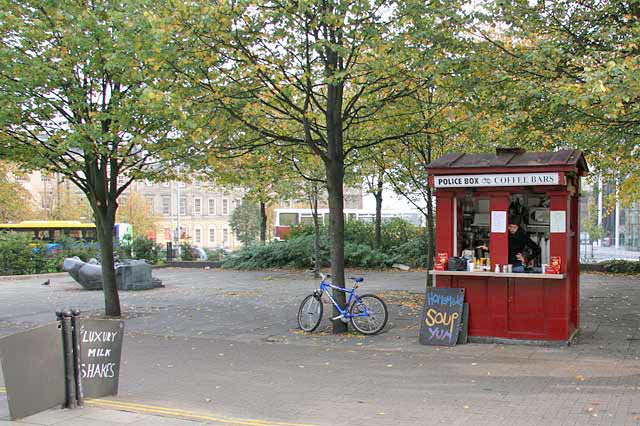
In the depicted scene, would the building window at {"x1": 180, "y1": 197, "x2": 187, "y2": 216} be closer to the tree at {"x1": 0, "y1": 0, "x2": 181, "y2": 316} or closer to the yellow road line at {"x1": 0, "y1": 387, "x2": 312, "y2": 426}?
the tree at {"x1": 0, "y1": 0, "x2": 181, "y2": 316}

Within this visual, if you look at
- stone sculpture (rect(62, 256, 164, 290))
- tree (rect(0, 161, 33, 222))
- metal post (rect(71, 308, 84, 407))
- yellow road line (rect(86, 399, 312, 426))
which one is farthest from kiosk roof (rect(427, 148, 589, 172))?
tree (rect(0, 161, 33, 222))

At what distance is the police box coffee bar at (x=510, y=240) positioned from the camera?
9.34m

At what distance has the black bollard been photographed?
6.41 meters

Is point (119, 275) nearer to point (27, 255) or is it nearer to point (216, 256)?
point (27, 255)

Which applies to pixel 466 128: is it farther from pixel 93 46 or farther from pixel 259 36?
pixel 93 46

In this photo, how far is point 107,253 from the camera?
45.5 feet

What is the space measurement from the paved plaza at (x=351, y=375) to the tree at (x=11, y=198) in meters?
28.3

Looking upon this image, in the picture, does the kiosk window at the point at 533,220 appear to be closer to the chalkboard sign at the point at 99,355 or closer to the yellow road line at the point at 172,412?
the yellow road line at the point at 172,412

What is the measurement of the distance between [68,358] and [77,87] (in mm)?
7346

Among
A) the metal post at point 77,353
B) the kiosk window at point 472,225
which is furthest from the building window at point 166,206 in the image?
the metal post at point 77,353

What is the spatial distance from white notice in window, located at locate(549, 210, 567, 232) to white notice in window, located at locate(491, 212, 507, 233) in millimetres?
666

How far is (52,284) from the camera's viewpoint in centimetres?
2264

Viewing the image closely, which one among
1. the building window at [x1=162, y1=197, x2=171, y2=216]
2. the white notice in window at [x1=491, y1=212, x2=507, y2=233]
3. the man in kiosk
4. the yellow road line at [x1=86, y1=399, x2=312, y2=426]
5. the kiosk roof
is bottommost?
the yellow road line at [x1=86, y1=399, x2=312, y2=426]

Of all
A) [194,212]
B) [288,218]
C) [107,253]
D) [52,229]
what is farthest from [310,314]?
[194,212]
